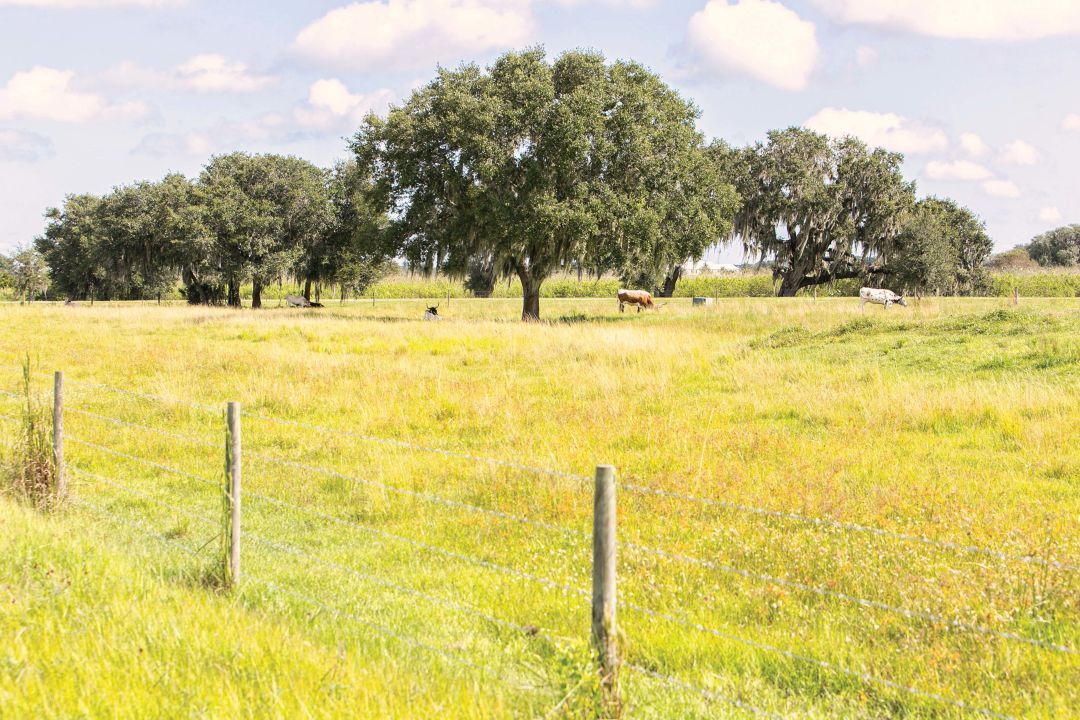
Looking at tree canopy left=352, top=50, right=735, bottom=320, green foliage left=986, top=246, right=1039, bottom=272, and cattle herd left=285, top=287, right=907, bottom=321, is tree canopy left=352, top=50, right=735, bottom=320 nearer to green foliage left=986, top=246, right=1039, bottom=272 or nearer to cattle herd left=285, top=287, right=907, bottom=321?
cattle herd left=285, top=287, right=907, bottom=321

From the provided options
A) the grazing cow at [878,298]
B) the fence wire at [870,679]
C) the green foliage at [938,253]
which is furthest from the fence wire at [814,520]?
the green foliage at [938,253]

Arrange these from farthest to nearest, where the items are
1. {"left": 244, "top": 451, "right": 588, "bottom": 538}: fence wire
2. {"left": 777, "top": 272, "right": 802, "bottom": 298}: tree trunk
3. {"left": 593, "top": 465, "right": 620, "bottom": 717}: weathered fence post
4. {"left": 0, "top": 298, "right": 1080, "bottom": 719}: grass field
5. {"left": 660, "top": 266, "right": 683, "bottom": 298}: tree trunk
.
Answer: {"left": 660, "top": 266, "right": 683, "bottom": 298}: tree trunk < {"left": 777, "top": 272, "right": 802, "bottom": 298}: tree trunk < {"left": 244, "top": 451, "right": 588, "bottom": 538}: fence wire < {"left": 0, "top": 298, "right": 1080, "bottom": 719}: grass field < {"left": 593, "top": 465, "right": 620, "bottom": 717}: weathered fence post

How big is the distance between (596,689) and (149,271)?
70513 mm

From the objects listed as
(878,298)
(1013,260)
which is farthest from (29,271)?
(1013,260)

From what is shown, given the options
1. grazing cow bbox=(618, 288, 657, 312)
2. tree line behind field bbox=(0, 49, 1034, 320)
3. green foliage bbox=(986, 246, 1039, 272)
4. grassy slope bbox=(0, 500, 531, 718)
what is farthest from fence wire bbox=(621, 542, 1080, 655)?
green foliage bbox=(986, 246, 1039, 272)

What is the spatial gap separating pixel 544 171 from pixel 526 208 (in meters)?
2.12

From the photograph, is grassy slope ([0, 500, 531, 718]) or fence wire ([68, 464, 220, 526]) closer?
grassy slope ([0, 500, 531, 718])

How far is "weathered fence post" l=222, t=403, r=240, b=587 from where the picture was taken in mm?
6156

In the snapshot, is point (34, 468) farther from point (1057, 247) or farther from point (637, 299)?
point (1057, 247)

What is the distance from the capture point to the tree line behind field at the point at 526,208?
118ft

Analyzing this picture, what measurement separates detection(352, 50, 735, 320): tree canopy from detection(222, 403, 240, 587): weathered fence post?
28573mm

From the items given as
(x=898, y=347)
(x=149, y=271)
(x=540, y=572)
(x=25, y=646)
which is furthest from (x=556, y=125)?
(x=149, y=271)

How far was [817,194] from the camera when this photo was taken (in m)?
57.9

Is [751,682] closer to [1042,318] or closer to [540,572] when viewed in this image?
[540,572]
